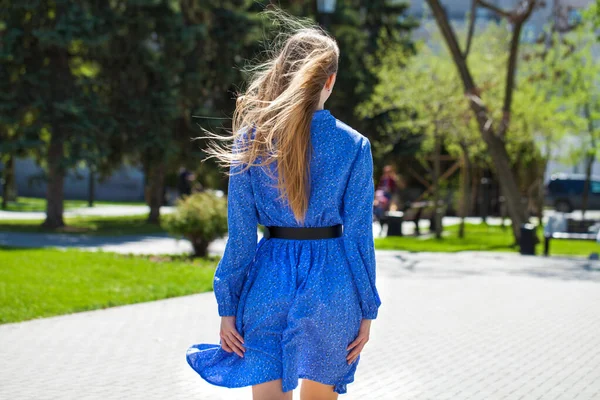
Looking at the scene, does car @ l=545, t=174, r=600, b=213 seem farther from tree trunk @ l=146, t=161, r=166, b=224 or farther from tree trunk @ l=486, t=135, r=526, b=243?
tree trunk @ l=486, t=135, r=526, b=243

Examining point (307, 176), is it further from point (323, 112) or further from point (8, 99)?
point (8, 99)

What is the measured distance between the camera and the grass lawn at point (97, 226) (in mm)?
21766

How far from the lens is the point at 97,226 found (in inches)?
961

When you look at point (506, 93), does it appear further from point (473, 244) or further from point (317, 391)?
point (317, 391)

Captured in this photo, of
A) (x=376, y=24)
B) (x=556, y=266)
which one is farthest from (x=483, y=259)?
(x=376, y=24)

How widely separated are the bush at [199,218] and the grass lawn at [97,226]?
722 centimetres

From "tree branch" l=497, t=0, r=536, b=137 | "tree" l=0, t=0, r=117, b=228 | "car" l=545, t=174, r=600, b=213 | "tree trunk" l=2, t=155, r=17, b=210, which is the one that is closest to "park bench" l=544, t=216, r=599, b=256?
"tree branch" l=497, t=0, r=536, b=137

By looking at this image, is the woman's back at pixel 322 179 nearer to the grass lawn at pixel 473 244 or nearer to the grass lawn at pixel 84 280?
the grass lawn at pixel 84 280

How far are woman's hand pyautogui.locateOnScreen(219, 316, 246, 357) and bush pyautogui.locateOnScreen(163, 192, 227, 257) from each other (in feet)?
37.1

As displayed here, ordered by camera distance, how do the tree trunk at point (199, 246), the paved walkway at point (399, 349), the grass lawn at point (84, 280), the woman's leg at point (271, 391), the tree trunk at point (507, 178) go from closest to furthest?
the woman's leg at point (271, 391) → the paved walkway at point (399, 349) → the grass lawn at point (84, 280) → the tree trunk at point (199, 246) → the tree trunk at point (507, 178)

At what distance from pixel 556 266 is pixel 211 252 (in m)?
6.24

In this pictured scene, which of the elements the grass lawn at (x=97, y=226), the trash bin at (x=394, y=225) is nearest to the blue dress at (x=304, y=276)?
the grass lawn at (x=97, y=226)

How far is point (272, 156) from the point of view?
3.30 metres

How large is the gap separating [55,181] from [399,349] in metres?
16.0
